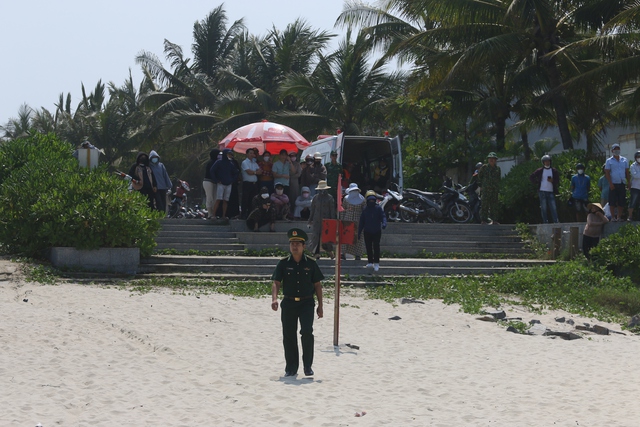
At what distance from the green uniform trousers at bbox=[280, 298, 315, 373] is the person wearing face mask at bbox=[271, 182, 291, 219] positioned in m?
11.4

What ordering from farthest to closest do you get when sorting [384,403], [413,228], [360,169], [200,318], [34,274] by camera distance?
1. [360,169]
2. [413,228]
3. [34,274]
4. [200,318]
5. [384,403]

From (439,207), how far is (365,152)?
9.20 ft

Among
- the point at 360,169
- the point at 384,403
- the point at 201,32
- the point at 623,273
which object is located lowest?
the point at 384,403

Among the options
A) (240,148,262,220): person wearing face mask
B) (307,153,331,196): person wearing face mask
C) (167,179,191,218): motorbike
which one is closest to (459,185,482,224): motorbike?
(307,153,331,196): person wearing face mask

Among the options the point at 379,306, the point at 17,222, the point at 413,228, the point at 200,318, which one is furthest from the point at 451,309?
the point at 17,222

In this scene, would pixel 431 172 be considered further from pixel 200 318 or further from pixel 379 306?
pixel 200 318

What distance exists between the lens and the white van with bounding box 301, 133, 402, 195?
77.5 feet

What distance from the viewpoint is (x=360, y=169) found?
25.0 meters

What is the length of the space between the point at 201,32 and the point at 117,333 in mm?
38152

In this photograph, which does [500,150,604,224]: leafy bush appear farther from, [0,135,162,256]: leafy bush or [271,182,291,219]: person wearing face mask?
[0,135,162,256]: leafy bush

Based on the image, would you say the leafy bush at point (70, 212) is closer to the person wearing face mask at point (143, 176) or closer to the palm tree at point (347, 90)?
the person wearing face mask at point (143, 176)

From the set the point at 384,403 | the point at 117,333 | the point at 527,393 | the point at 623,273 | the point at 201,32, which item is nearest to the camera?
the point at 384,403

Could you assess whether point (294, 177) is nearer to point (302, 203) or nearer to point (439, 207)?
point (302, 203)

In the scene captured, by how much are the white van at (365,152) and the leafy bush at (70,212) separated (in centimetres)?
628
